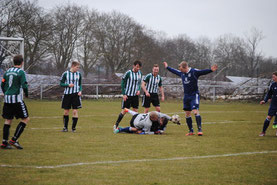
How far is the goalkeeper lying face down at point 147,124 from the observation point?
36.2ft

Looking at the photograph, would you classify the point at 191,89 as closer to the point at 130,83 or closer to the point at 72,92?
the point at 130,83

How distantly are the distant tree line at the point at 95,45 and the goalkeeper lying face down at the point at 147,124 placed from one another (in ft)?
91.9

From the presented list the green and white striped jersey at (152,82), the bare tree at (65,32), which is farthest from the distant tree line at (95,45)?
the green and white striped jersey at (152,82)

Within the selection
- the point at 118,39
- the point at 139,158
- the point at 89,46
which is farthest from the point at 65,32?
the point at 139,158

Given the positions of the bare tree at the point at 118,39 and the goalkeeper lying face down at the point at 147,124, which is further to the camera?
the bare tree at the point at 118,39

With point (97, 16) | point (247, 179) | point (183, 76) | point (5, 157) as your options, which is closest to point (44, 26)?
point (97, 16)

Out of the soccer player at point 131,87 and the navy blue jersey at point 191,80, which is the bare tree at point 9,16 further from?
the navy blue jersey at point 191,80

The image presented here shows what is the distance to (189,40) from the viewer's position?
69.1m

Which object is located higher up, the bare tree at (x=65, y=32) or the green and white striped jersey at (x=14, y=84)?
the bare tree at (x=65, y=32)

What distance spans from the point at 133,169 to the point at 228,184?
1588 mm

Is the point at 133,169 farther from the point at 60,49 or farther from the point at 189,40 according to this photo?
the point at 189,40

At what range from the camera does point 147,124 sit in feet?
36.4

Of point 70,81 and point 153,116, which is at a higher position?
point 70,81

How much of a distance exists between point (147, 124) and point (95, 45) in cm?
3923
